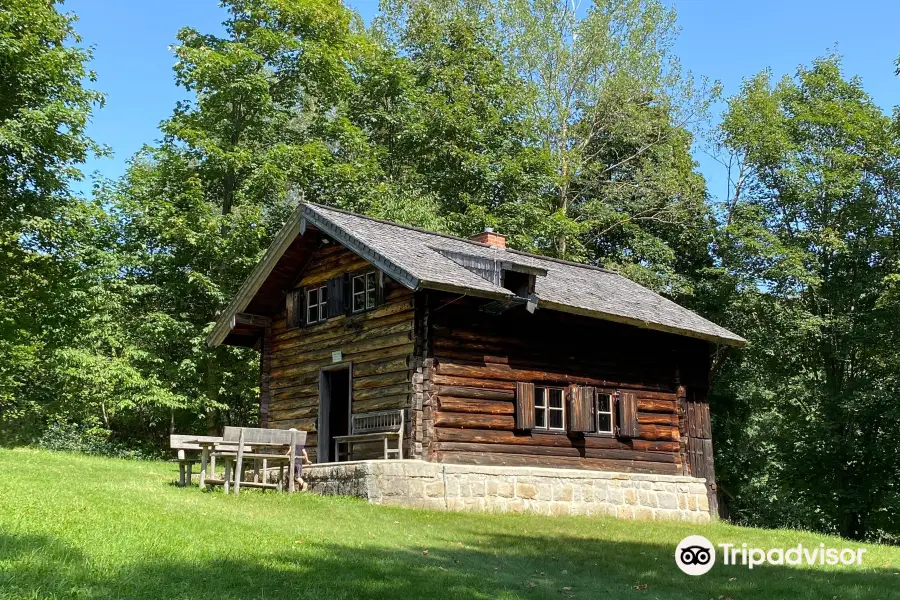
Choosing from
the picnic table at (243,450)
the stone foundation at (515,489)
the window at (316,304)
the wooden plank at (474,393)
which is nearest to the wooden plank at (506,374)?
the wooden plank at (474,393)

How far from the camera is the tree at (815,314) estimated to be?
30.9 m

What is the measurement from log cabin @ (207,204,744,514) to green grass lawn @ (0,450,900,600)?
305cm

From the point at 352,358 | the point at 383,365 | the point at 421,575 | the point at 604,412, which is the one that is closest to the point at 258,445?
the point at 383,365

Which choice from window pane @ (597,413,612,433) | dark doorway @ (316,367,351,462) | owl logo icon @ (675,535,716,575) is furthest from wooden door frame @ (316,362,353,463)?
owl logo icon @ (675,535,716,575)

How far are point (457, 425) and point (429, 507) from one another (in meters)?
2.03

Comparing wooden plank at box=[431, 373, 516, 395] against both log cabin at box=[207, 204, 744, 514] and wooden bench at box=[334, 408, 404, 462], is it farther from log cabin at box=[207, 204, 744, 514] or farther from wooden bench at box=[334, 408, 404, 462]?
wooden bench at box=[334, 408, 404, 462]

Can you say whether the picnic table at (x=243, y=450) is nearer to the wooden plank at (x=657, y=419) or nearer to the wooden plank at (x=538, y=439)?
the wooden plank at (x=538, y=439)

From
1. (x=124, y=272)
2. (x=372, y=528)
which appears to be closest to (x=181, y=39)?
(x=124, y=272)

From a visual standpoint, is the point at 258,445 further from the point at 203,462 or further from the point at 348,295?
the point at 348,295

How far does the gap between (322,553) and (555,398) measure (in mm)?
10863

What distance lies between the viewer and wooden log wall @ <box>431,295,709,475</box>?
18.5 meters

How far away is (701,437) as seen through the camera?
22938 millimetres

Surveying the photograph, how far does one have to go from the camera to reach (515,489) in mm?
18375

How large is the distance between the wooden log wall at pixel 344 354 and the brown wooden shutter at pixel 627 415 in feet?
18.5
